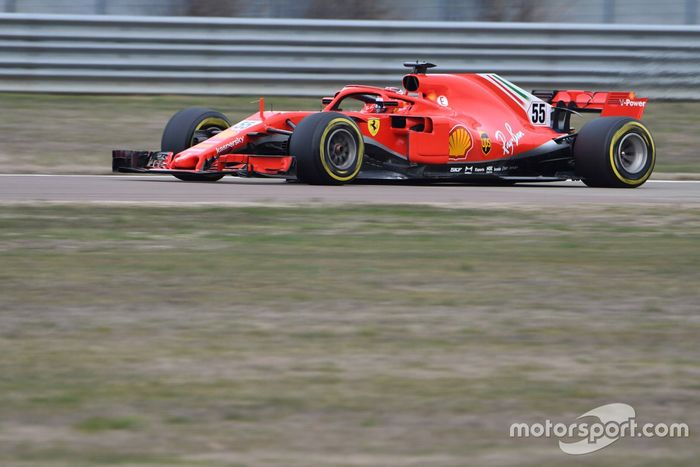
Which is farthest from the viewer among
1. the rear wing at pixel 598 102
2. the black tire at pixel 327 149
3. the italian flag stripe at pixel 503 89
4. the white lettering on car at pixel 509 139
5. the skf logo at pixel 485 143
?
the rear wing at pixel 598 102

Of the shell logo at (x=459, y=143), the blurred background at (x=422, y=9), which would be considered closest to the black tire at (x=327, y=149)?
the shell logo at (x=459, y=143)

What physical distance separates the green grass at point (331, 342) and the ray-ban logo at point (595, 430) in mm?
52

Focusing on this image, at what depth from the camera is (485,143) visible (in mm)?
11922

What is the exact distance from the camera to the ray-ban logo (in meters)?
3.72

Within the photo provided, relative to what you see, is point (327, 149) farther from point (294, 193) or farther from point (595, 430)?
point (595, 430)

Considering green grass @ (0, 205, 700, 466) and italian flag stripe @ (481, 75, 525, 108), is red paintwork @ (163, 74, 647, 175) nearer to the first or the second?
italian flag stripe @ (481, 75, 525, 108)

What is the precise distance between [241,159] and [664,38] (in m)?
7.78

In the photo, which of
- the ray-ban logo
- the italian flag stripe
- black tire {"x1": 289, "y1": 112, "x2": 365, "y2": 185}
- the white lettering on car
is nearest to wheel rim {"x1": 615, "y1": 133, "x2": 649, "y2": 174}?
the white lettering on car

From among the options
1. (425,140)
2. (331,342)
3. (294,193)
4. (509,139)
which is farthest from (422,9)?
(331,342)

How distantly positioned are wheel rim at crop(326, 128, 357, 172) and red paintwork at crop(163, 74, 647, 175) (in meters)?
0.38

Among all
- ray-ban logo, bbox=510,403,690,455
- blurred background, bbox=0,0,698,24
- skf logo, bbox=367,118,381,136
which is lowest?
ray-ban logo, bbox=510,403,690,455

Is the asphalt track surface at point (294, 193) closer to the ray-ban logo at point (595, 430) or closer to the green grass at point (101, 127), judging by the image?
the green grass at point (101, 127)

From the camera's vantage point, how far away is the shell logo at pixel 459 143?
11703mm

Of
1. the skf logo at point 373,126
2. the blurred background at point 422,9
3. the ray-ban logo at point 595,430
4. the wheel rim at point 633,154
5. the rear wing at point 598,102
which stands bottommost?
the ray-ban logo at point 595,430
